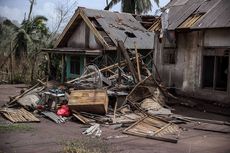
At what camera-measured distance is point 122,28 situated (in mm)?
22234

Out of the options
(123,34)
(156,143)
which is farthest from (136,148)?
(123,34)

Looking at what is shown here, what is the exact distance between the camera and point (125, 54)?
15.8m

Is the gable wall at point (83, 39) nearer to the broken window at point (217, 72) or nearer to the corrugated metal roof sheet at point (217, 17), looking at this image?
the broken window at point (217, 72)

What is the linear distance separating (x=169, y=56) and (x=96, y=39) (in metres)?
5.23

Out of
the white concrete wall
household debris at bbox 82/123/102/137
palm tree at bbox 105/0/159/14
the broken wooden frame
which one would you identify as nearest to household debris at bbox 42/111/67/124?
household debris at bbox 82/123/102/137

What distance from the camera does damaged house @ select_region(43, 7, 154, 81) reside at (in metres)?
20.8

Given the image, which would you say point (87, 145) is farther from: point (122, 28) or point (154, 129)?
point (122, 28)

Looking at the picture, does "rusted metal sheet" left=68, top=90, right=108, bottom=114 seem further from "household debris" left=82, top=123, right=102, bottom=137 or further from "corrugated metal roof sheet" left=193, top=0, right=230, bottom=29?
"corrugated metal roof sheet" left=193, top=0, right=230, bottom=29

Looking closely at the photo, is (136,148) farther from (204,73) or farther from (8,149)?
(204,73)

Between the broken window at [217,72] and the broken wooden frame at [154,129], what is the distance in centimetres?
478

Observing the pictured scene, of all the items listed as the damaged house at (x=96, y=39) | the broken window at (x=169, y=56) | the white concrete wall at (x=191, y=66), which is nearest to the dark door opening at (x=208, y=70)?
the white concrete wall at (x=191, y=66)

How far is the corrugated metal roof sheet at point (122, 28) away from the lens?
21281 millimetres

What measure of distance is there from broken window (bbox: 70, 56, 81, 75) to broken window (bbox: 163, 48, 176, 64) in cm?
687

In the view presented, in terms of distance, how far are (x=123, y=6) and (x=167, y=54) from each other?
1355 cm
